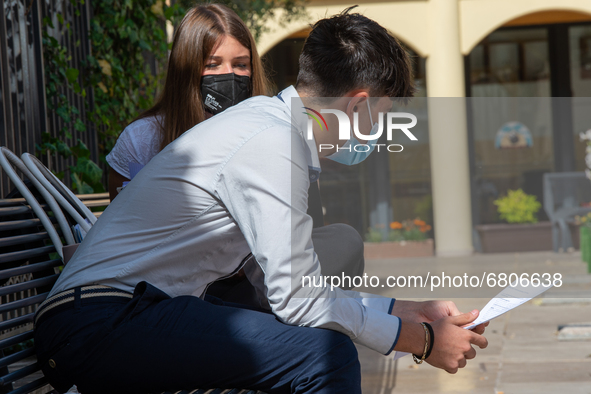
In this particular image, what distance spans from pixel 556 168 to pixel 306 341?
9.08 metres

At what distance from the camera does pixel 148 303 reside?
1.43 metres

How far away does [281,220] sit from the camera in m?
1.42

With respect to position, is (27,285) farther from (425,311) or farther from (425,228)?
(425,228)

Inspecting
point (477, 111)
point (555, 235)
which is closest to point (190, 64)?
point (555, 235)

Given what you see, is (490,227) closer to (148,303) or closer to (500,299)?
(500,299)

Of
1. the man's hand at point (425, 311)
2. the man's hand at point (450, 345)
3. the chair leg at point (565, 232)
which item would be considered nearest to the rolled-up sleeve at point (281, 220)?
the man's hand at point (450, 345)

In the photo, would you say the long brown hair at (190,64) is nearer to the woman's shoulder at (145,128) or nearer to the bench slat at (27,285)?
the woman's shoulder at (145,128)

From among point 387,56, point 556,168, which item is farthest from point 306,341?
point 556,168

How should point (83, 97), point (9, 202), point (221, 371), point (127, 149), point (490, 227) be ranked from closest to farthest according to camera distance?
point (221, 371)
point (9, 202)
point (127, 149)
point (83, 97)
point (490, 227)

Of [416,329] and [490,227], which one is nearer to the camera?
[416,329]

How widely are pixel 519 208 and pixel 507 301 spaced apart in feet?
23.8

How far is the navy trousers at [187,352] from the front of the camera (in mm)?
1371

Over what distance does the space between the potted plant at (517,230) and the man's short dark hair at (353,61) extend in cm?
669

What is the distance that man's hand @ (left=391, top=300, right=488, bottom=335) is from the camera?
6.34 feet
